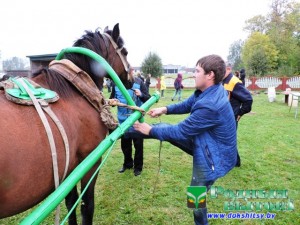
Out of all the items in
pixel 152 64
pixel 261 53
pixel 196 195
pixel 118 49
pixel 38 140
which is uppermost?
pixel 261 53

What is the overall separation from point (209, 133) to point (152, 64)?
26371 millimetres

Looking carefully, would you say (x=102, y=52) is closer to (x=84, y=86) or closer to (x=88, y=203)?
(x=84, y=86)

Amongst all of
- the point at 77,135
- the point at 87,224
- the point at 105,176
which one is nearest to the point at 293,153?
the point at 105,176

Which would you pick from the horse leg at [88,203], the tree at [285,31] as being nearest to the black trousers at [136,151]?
the horse leg at [88,203]

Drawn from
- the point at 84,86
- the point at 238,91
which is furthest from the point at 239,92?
the point at 84,86

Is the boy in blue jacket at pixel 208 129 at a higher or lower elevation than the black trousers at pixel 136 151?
higher

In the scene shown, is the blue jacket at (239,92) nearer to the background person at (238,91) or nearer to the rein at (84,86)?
the background person at (238,91)

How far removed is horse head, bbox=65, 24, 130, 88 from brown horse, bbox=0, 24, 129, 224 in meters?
0.01

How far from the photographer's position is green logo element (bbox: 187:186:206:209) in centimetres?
209

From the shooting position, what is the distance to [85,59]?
2.32m

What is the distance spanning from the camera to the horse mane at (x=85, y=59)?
1.91m

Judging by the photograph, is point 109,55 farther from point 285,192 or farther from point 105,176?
point 285,192

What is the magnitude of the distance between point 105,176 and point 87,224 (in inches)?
65.6

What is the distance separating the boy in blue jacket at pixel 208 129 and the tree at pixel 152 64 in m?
26.2
